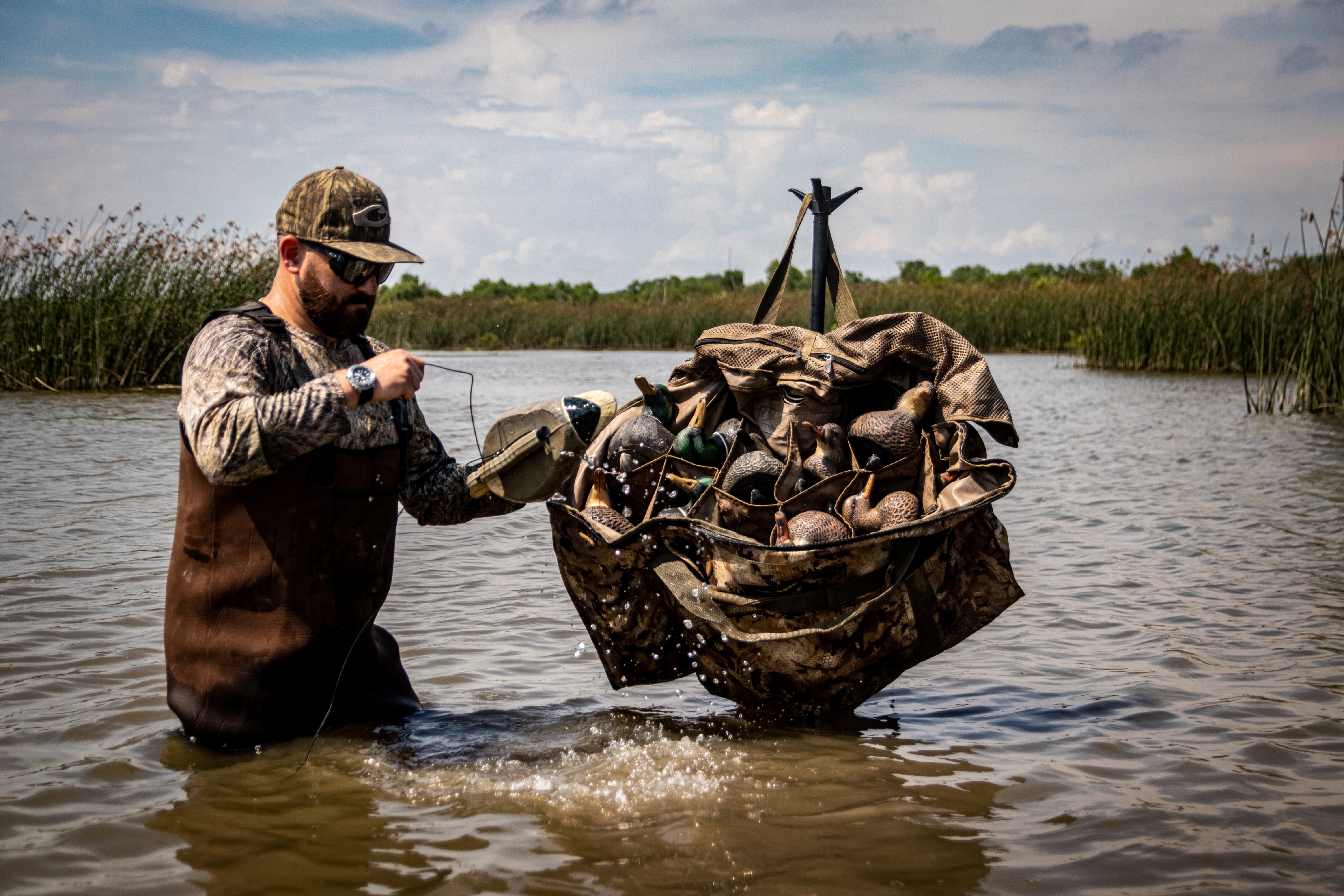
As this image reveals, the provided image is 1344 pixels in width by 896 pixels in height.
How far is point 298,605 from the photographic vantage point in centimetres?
329

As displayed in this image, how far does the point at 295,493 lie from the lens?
320cm

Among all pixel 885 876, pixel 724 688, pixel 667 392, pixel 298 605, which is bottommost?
pixel 885 876

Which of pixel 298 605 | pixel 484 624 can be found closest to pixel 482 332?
pixel 484 624

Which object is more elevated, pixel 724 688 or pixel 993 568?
pixel 993 568

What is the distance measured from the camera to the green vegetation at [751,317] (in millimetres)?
14273

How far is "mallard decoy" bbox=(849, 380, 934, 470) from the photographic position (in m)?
3.69

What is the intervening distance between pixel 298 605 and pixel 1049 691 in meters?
3.09

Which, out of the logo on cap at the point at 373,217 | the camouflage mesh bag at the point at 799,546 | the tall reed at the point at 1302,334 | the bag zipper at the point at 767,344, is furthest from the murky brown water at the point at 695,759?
the tall reed at the point at 1302,334

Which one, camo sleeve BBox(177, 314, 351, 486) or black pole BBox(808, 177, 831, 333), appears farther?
black pole BBox(808, 177, 831, 333)

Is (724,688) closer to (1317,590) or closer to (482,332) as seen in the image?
(1317,590)

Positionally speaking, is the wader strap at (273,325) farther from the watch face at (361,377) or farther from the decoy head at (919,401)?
the decoy head at (919,401)

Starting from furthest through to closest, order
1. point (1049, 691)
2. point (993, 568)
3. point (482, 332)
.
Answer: point (482, 332) → point (1049, 691) → point (993, 568)

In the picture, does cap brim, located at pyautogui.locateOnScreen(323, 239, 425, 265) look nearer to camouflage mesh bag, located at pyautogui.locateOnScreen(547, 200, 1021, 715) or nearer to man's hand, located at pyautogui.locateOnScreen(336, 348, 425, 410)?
man's hand, located at pyautogui.locateOnScreen(336, 348, 425, 410)

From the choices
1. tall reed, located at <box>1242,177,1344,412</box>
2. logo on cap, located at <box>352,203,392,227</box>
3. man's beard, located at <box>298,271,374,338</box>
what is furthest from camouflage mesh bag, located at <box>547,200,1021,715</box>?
tall reed, located at <box>1242,177,1344,412</box>
